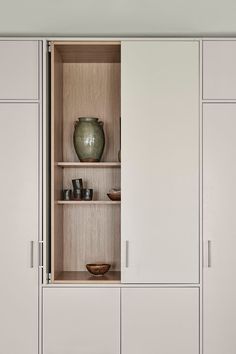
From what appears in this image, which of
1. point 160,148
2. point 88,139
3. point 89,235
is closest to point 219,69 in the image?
point 160,148

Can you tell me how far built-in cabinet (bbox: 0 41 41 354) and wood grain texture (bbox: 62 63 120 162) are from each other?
0.55m

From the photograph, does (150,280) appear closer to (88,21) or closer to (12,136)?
(12,136)

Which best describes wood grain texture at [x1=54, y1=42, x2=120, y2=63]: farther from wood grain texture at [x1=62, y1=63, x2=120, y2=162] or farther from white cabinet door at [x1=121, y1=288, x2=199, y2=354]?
white cabinet door at [x1=121, y1=288, x2=199, y2=354]

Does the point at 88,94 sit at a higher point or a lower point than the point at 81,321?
higher

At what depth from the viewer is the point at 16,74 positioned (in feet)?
12.2

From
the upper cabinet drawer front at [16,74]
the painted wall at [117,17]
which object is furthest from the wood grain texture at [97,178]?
the painted wall at [117,17]

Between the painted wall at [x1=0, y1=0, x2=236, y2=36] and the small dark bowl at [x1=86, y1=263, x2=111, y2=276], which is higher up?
the painted wall at [x1=0, y1=0, x2=236, y2=36]

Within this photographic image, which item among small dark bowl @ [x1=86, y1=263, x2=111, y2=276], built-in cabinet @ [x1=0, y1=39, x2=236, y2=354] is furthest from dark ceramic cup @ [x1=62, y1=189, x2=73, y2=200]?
small dark bowl @ [x1=86, y1=263, x2=111, y2=276]

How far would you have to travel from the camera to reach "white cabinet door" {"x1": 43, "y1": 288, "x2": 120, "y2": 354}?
3.69 metres

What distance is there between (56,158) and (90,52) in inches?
28.5

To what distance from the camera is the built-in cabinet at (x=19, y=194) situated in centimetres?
369

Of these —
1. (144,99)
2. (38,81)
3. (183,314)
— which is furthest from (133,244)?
(38,81)

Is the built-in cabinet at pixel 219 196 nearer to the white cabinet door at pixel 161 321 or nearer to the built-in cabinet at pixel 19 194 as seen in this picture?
the white cabinet door at pixel 161 321

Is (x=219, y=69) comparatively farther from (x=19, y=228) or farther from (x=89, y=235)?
(x=19, y=228)
